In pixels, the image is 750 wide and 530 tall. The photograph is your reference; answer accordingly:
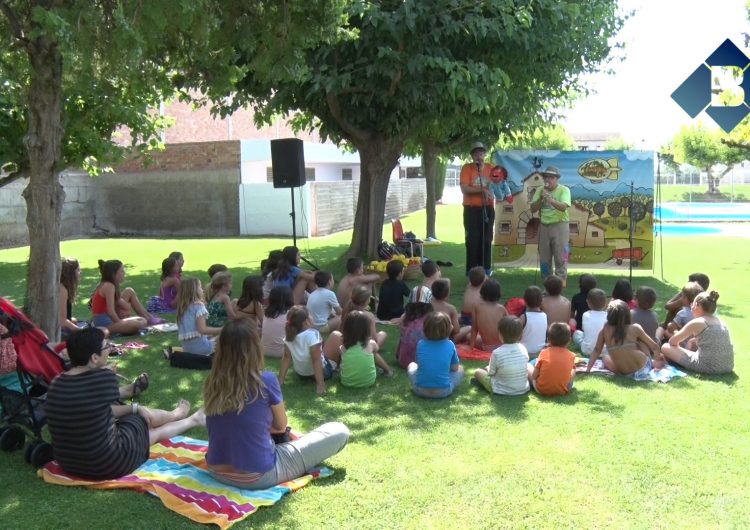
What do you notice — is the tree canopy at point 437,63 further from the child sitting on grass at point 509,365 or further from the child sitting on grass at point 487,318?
the child sitting on grass at point 509,365

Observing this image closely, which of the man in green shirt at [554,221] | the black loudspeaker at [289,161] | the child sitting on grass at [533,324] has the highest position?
the black loudspeaker at [289,161]

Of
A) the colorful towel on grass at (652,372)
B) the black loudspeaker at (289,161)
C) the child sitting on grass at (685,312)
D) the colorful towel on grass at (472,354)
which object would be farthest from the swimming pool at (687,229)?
the colorful towel on grass at (652,372)

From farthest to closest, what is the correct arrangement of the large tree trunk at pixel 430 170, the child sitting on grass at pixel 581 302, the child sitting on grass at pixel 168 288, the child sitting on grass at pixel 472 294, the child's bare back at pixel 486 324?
the large tree trunk at pixel 430 170, the child sitting on grass at pixel 168 288, the child sitting on grass at pixel 472 294, the child sitting on grass at pixel 581 302, the child's bare back at pixel 486 324

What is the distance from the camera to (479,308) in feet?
23.2

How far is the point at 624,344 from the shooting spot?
6.12m

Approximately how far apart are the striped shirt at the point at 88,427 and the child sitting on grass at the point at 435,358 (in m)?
2.39

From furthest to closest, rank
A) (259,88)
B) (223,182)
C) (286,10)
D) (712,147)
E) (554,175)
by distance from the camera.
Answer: (712,147) < (223,182) < (259,88) < (554,175) < (286,10)

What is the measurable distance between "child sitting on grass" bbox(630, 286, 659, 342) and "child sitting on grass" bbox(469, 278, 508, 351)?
1220 millimetres

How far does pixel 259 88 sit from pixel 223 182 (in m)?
12.3

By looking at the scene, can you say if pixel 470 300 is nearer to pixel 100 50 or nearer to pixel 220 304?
pixel 220 304

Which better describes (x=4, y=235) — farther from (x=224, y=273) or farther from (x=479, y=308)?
(x=479, y=308)

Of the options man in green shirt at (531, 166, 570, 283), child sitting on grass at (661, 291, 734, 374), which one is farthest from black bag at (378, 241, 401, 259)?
child sitting on grass at (661, 291, 734, 374)

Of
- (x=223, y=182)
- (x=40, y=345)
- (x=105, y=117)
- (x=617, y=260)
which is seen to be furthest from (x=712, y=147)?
(x=40, y=345)

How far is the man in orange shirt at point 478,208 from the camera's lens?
11203 mm
